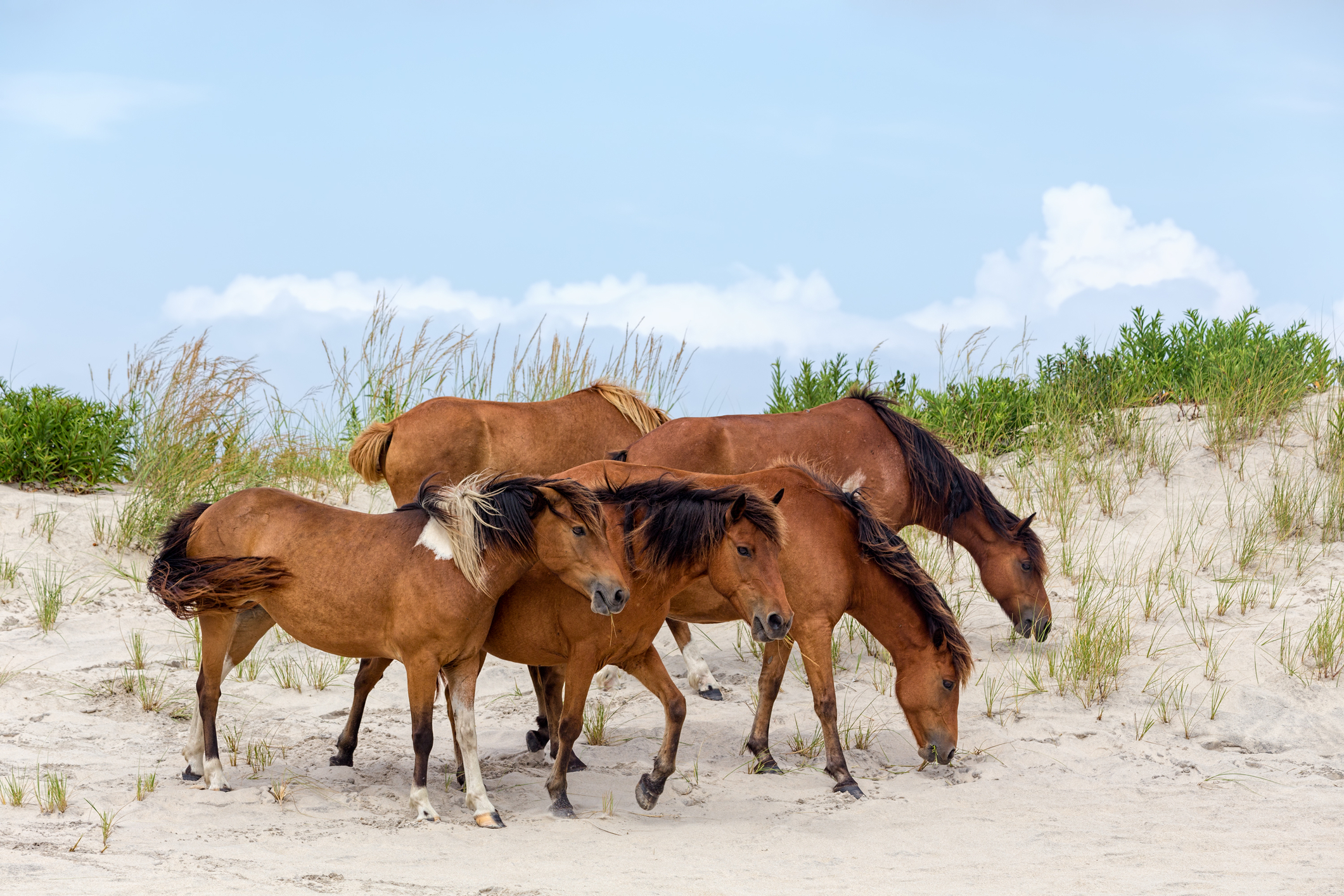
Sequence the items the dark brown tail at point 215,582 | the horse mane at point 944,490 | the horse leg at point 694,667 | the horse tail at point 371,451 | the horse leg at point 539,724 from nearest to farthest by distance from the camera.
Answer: the dark brown tail at point 215,582 < the horse leg at point 539,724 < the horse leg at point 694,667 < the horse mane at point 944,490 < the horse tail at point 371,451

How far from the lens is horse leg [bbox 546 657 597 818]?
17.8ft

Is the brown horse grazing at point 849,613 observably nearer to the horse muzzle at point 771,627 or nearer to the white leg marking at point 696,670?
the horse muzzle at point 771,627

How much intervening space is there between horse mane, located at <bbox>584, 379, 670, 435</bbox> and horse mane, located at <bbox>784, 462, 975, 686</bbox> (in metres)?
2.57

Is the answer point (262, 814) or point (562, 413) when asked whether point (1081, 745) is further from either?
point (262, 814)

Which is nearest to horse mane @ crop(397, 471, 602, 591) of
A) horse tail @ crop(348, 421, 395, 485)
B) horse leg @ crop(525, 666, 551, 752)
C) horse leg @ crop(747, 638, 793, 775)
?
horse leg @ crop(525, 666, 551, 752)

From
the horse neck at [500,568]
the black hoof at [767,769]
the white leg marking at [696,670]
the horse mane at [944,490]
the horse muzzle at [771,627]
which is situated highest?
the horse mane at [944,490]

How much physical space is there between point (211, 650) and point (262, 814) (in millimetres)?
836

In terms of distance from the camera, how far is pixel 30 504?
10133 millimetres

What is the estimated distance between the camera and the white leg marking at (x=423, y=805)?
213 inches

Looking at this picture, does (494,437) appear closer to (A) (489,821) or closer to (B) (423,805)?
(B) (423,805)

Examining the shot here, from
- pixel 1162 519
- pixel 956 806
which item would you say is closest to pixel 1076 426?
pixel 1162 519

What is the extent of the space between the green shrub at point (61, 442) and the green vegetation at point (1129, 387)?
659 cm

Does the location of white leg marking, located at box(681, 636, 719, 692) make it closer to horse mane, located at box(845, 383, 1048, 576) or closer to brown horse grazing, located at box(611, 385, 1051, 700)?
brown horse grazing, located at box(611, 385, 1051, 700)

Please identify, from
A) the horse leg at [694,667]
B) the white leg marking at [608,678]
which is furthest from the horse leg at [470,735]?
the white leg marking at [608,678]
